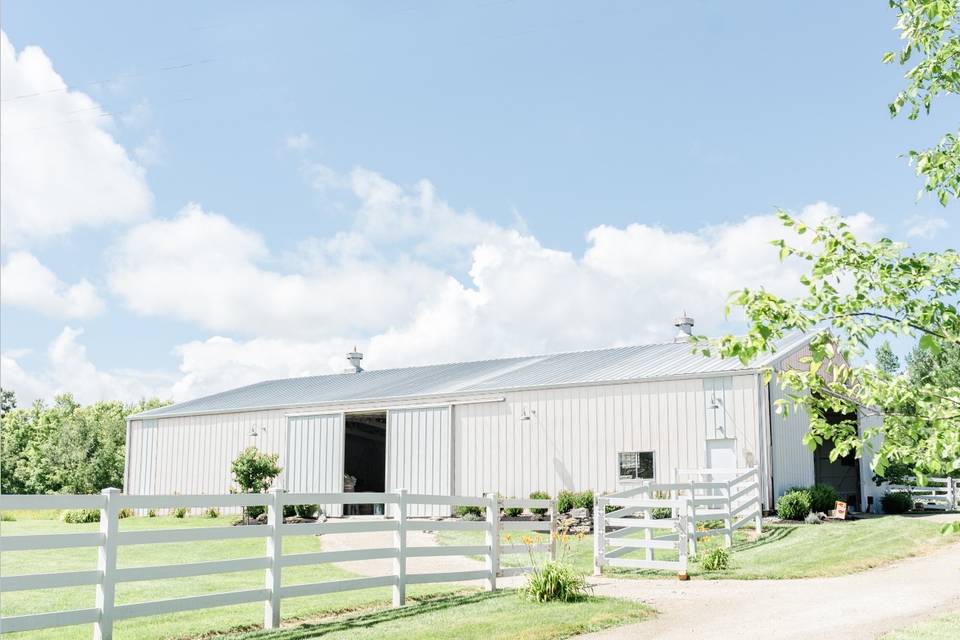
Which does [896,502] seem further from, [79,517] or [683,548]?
[79,517]

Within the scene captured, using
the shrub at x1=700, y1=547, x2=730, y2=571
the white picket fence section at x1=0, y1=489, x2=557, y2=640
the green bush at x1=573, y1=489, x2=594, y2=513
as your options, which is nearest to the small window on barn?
the green bush at x1=573, y1=489, x2=594, y2=513

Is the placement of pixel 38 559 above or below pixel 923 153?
below

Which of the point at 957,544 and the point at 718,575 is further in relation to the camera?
the point at 957,544

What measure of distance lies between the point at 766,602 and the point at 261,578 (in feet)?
25.7

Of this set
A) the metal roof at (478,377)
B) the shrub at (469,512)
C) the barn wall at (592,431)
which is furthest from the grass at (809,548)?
the metal roof at (478,377)

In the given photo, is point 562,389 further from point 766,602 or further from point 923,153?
point 923,153

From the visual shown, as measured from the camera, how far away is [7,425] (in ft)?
237

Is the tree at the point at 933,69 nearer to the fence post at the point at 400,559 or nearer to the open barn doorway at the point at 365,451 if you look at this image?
the fence post at the point at 400,559

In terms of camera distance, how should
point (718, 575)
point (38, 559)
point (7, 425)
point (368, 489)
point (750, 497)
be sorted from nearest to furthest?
point (718, 575) → point (38, 559) → point (750, 497) → point (368, 489) → point (7, 425)

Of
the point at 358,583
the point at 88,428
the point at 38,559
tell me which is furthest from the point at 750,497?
the point at 88,428

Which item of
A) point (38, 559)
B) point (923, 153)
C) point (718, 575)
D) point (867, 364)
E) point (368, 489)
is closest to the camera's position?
point (867, 364)

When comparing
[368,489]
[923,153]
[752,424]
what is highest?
[923,153]

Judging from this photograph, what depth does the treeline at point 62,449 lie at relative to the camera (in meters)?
56.7

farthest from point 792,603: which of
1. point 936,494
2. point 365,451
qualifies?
point 365,451
